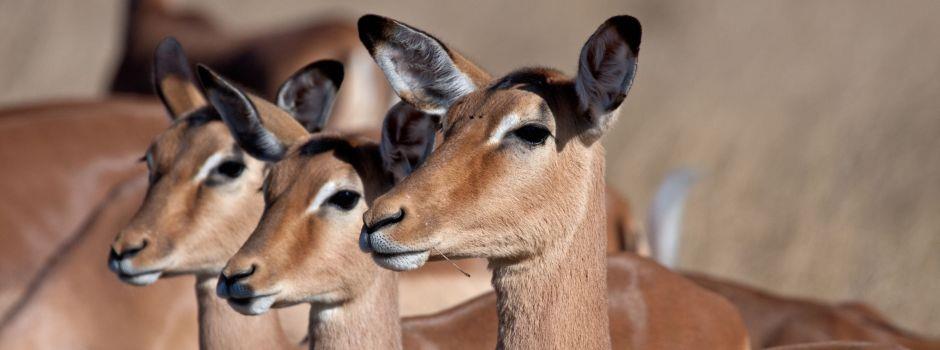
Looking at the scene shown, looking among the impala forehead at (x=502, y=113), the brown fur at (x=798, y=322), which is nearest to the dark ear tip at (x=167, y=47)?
the impala forehead at (x=502, y=113)

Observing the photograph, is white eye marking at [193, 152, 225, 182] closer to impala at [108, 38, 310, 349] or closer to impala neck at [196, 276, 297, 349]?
impala at [108, 38, 310, 349]

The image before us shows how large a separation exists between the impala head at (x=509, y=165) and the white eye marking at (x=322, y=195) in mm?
461

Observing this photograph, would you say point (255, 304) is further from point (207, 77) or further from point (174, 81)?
point (174, 81)

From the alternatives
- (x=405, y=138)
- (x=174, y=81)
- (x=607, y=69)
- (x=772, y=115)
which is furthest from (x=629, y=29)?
(x=772, y=115)

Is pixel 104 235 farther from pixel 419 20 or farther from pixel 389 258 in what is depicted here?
pixel 419 20

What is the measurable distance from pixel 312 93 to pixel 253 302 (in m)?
1.12

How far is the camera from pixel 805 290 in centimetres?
1001

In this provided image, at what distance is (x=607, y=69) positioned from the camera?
3.68m

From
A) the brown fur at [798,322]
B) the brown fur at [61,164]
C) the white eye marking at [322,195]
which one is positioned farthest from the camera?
the brown fur at [61,164]

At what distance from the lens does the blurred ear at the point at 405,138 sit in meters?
4.32

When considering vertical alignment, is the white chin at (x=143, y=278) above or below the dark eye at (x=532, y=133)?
below

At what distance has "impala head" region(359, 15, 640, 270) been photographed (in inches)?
139

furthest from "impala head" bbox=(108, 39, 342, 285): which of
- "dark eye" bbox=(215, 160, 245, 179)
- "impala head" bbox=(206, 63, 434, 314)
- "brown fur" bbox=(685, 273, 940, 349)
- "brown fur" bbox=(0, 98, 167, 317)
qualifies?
"brown fur" bbox=(0, 98, 167, 317)

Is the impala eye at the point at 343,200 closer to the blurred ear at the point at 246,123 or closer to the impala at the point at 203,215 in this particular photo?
the blurred ear at the point at 246,123
